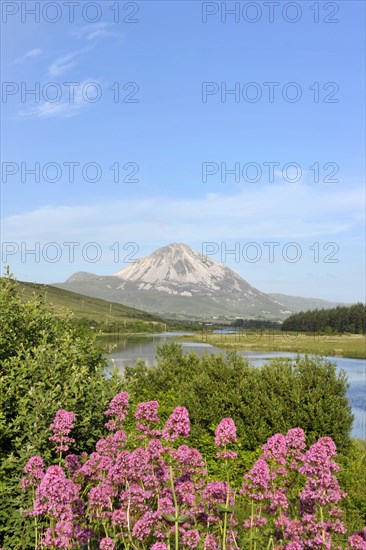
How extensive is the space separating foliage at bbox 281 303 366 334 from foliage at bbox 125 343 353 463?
15368 cm

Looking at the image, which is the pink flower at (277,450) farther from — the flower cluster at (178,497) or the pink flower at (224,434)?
the pink flower at (224,434)

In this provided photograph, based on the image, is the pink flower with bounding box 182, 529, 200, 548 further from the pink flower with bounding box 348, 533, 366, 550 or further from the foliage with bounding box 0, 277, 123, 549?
the foliage with bounding box 0, 277, 123, 549

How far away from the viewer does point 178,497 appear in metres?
5.68

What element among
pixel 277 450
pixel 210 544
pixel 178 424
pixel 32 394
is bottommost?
pixel 210 544

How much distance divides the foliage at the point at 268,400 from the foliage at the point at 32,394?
15.8 ft

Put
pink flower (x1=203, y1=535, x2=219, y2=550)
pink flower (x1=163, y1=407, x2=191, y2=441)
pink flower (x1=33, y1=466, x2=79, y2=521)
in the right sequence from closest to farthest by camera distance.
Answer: pink flower (x1=33, y1=466, x2=79, y2=521) < pink flower (x1=203, y1=535, x2=219, y2=550) < pink flower (x1=163, y1=407, x2=191, y2=441)

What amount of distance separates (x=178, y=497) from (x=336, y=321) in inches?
7116

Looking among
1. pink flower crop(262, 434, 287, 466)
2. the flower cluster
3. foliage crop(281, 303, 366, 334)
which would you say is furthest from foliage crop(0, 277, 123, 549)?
foliage crop(281, 303, 366, 334)

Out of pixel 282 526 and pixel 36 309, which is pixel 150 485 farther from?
pixel 36 309

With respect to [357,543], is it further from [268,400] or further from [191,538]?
[268,400]

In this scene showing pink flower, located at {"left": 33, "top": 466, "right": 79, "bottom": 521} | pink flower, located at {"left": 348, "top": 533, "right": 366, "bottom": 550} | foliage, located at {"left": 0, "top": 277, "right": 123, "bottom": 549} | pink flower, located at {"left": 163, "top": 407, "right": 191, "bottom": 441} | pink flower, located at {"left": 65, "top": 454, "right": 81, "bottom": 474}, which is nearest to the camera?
pink flower, located at {"left": 348, "top": 533, "right": 366, "bottom": 550}

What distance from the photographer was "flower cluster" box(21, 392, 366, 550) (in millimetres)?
5094

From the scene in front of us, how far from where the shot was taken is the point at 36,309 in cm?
1304

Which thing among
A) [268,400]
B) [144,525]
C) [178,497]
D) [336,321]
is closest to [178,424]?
[178,497]
